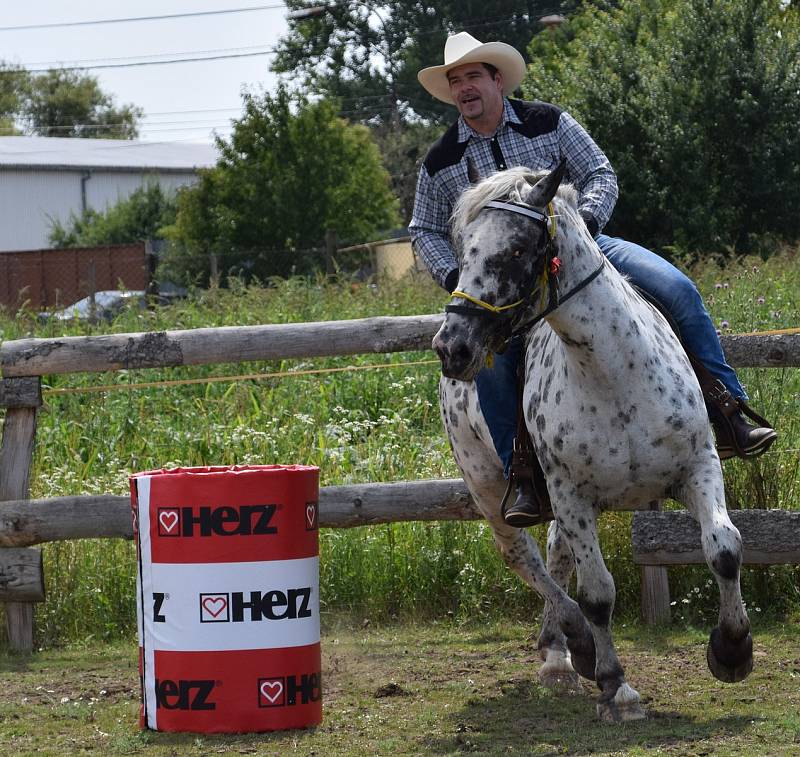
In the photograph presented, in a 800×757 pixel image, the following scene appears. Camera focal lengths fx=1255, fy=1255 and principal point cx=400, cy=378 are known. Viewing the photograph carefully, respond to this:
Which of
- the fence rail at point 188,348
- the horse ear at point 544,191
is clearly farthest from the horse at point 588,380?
the fence rail at point 188,348

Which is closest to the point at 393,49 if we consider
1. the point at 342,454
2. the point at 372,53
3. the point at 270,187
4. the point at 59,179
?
the point at 372,53

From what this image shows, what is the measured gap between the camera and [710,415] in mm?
4969

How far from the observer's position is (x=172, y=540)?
4594 millimetres

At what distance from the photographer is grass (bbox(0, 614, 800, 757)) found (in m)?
4.50

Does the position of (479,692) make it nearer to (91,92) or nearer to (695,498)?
(695,498)

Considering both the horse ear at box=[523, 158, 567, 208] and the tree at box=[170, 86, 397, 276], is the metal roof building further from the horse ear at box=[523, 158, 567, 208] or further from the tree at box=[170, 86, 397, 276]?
the horse ear at box=[523, 158, 567, 208]

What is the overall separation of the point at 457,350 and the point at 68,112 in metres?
77.0

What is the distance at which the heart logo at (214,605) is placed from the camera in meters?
4.54

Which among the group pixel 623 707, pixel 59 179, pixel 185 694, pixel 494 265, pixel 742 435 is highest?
pixel 59 179

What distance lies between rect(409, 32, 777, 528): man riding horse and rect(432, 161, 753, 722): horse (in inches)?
6.6

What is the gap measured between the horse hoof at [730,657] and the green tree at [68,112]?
7562cm

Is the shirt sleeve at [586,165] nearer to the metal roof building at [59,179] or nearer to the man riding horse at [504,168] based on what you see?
the man riding horse at [504,168]

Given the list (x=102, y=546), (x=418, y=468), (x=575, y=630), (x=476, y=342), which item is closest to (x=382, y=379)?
(x=418, y=468)

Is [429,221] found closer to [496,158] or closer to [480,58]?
[496,158]
